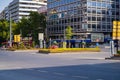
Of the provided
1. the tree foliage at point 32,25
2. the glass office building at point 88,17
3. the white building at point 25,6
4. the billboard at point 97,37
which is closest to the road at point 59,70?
Result: the glass office building at point 88,17

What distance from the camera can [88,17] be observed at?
312ft

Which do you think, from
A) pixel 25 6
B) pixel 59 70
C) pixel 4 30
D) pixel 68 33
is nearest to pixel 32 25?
pixel 4 30

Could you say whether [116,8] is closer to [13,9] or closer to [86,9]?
[86,9]

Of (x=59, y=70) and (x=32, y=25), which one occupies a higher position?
(x=32, y=25)

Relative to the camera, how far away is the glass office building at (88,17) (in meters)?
95.2

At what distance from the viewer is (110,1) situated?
100 meters

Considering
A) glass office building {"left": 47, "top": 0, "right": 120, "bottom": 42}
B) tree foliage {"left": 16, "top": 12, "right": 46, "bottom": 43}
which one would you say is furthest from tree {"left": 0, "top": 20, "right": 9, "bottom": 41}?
glass office building {"left": 47, "top": 0, "right": 120, "bottom": 42}

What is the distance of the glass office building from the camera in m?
95.2

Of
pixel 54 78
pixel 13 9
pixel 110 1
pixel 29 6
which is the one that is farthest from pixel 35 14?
pixel 54 78

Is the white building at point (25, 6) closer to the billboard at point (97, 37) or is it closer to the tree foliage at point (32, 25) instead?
the tree foliage at point (32, 25)

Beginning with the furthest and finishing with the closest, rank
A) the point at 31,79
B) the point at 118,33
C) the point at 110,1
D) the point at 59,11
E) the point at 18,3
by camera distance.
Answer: the point at 18,3, the point at 59,11, the point at 110,1, the point at 118,33, the point at 31,79

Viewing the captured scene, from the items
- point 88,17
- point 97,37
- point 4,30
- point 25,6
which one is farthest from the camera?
point 25,6

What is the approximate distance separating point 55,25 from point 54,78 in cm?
9654

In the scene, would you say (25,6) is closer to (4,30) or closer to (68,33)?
(4,30)
